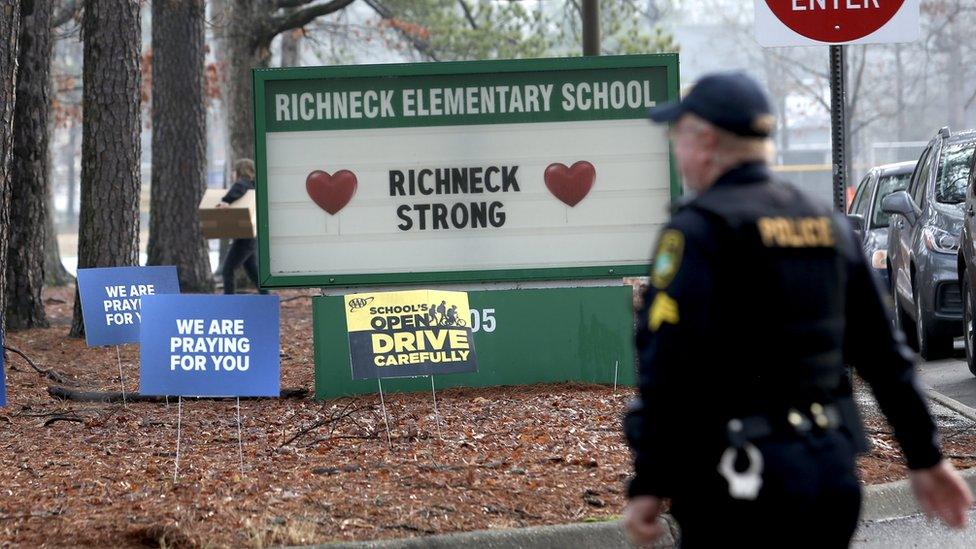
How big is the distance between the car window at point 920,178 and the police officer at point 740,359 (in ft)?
39.0

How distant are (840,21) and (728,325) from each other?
509 cm

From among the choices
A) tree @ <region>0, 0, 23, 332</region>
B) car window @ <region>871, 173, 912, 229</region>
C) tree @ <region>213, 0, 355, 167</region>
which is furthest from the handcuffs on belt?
tree @ <region>213, 0, 355, 167</region>

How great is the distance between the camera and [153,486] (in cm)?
771

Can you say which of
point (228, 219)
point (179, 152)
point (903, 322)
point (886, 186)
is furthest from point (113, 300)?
point (886, 186)

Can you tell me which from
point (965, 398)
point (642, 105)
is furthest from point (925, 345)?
point (642, 105)

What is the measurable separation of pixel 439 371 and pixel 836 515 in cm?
577

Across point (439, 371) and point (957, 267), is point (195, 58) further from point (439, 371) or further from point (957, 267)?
point (439, 371)

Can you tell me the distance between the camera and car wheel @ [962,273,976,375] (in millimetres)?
12227

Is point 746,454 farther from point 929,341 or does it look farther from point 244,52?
point 244,52

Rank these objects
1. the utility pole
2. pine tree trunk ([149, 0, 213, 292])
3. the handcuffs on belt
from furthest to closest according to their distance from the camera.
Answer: pine tree trunk ([149, 0, 213, 292])
the utility pole
the handcuffs on belt

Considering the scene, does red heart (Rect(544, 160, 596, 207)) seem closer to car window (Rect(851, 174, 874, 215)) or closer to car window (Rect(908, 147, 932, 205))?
car window (Rect(908, 147, 932, 205))

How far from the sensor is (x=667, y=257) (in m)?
3.34

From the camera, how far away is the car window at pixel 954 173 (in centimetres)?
1406

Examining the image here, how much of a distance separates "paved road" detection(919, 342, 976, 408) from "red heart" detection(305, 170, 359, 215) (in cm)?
461
